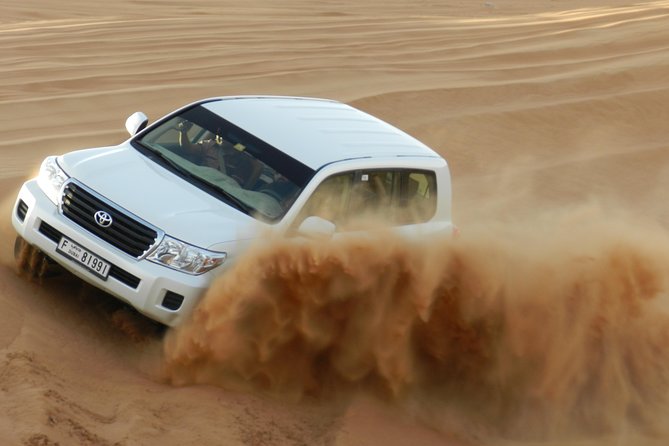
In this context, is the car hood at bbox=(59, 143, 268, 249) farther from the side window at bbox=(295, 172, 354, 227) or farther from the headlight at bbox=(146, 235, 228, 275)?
the side window at bbox=(295, 172, 354, 227)

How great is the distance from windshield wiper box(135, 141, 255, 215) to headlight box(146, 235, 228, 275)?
1.86 feet

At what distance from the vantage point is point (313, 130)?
24.6 feet

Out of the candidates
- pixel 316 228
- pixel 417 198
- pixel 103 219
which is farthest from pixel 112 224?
pixel 417 198

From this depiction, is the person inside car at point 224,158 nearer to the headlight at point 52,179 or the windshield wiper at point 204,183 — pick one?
the windshield wiper at point 204,183

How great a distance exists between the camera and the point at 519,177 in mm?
13094

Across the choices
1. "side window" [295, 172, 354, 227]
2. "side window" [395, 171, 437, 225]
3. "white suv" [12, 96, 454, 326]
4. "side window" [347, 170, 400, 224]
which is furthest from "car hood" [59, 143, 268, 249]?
"side window" [395, 171, 437, 225]

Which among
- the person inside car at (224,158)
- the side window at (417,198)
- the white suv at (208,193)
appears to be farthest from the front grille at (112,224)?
the side window at (417,198)

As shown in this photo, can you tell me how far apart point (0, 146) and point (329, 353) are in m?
5.94

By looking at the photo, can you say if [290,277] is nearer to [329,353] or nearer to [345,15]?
[329,353]

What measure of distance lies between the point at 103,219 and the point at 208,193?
2.41 ft

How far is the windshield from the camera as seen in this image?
696 cm

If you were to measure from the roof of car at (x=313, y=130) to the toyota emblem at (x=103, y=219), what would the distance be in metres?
1.31

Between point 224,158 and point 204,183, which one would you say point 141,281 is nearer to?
point 204,183

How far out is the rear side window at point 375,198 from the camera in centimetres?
712
